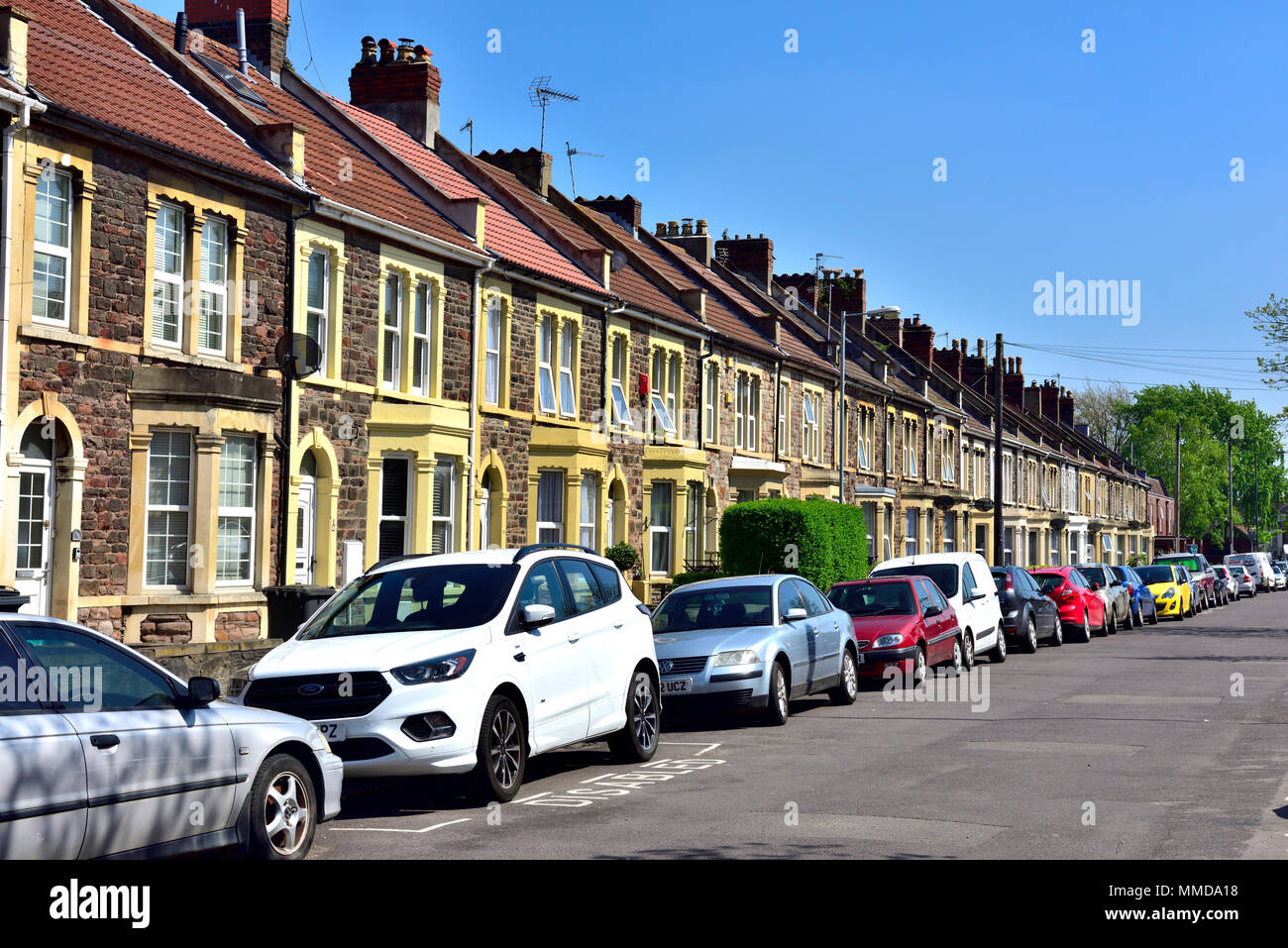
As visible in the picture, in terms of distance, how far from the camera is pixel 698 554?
3341 cm

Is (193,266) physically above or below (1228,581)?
above

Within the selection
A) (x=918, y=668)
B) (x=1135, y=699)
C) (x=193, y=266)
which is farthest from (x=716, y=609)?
(x=193, y=266)

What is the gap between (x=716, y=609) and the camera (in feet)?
53.9

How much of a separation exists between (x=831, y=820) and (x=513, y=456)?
55.7ft

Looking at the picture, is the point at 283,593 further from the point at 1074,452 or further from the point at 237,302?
the point at 1074,452

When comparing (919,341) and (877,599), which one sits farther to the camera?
(919,341)

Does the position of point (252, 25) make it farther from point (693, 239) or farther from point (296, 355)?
point (693, 239)

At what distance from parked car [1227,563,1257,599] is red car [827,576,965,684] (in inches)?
1831

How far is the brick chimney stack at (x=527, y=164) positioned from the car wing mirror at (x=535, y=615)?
25993mm

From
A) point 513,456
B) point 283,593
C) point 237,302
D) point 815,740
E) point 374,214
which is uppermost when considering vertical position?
point 374,214

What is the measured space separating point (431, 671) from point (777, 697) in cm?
612

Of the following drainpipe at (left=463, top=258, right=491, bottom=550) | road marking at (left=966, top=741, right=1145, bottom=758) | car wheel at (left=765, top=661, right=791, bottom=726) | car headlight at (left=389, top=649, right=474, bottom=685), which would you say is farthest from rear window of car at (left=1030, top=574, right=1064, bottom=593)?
car headlight at (left=389, top=649, right=474, bottom=685)
